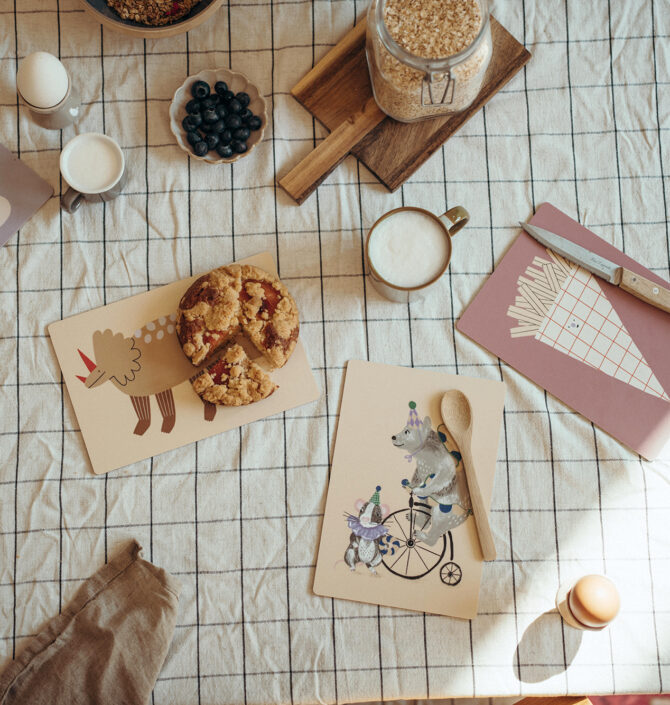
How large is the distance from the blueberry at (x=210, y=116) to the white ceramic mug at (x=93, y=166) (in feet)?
0.52

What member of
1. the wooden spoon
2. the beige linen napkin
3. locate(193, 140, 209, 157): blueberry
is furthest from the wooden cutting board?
the beige linen napkin

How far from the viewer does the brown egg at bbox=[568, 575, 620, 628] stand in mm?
1000

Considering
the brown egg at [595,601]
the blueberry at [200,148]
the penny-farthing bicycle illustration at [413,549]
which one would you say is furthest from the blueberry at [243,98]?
the brown egg at [595,601]

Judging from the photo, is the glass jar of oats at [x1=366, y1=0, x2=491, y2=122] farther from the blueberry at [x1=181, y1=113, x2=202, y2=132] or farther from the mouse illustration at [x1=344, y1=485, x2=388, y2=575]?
the mouse illustration at [x1=344, y1=485, x2=388, y2=575]

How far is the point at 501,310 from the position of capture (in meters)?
1.13

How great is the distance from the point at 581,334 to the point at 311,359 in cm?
48

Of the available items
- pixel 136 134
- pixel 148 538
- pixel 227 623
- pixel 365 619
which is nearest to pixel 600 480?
pixel 365 619

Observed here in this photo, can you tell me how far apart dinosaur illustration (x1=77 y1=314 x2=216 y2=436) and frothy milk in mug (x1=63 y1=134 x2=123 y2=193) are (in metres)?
0.26

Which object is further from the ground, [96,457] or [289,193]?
[289,193]

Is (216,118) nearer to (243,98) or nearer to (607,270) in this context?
(243,98)

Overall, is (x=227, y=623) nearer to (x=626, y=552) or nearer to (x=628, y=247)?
(x=626, y=552)

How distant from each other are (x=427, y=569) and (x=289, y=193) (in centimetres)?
69

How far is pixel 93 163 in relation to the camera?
1109 millimetres

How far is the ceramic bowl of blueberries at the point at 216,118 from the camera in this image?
1.11 m
